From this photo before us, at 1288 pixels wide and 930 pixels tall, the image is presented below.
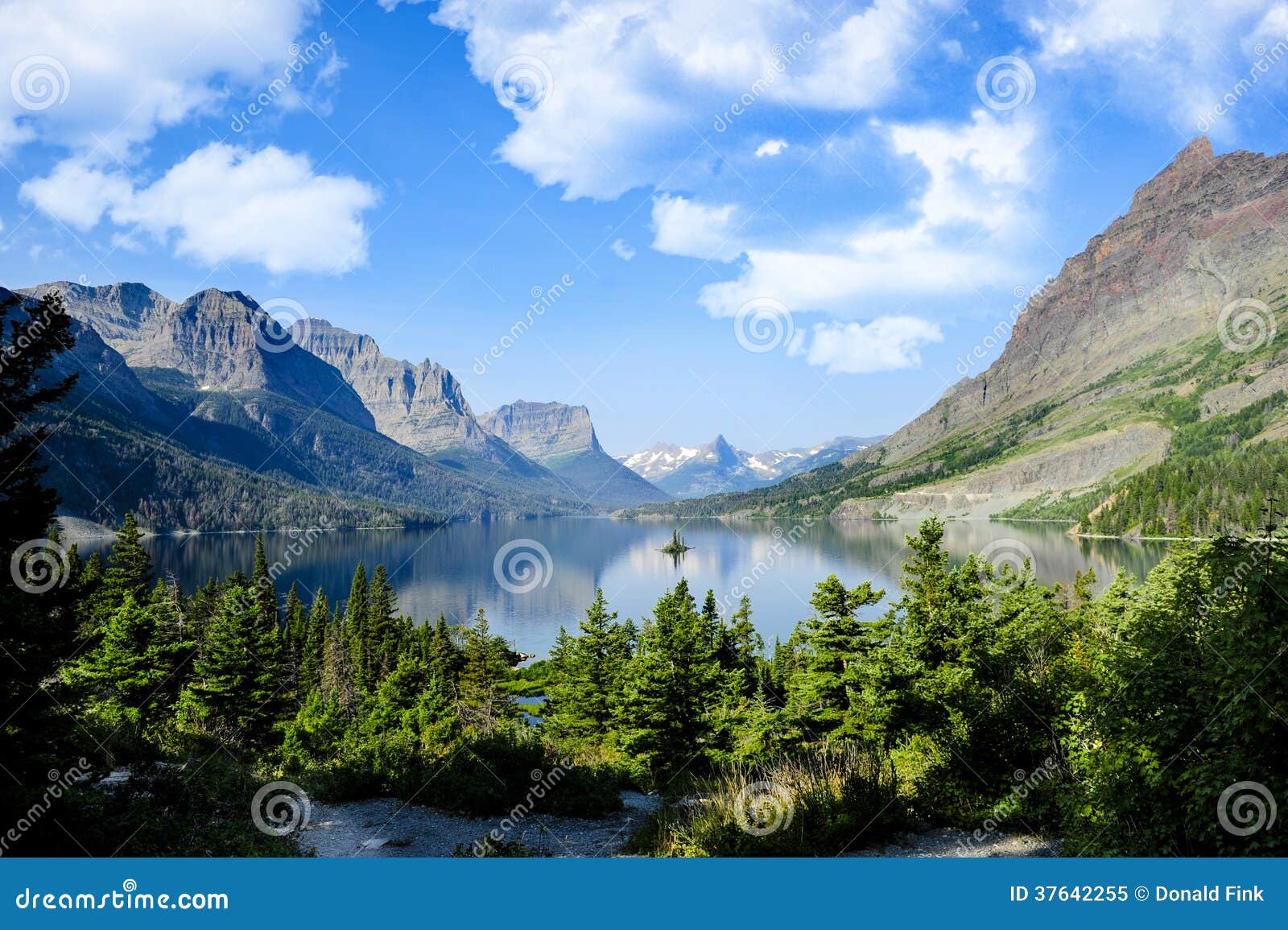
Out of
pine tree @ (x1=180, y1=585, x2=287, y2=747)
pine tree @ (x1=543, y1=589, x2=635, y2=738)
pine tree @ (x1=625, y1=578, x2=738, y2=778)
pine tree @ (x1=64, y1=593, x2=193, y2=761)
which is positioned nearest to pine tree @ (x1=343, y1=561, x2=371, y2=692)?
pine tree @ (x1=180, y1=585, x2=287, y2=747)

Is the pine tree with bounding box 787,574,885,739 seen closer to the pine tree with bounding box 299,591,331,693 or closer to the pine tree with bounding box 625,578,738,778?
the pine tree with bounding box 625,578,738,778

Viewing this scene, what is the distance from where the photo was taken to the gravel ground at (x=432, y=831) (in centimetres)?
1216

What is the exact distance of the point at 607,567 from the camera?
489 ft

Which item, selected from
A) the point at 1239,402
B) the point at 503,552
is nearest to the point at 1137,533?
the point at 1239,402

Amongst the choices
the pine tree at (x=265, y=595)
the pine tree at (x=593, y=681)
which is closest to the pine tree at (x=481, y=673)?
the pine tree at (x=593, y=681)

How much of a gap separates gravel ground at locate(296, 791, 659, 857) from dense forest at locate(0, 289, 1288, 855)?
19.9 inches

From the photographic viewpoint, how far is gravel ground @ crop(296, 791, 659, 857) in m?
12.2

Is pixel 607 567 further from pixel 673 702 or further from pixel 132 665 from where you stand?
pixel 673 702

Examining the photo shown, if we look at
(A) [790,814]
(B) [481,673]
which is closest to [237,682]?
(B) [481,673]

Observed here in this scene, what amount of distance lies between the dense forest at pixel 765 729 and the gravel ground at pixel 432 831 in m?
0.51

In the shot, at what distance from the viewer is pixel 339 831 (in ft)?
45.1

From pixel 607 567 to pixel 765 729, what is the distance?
418 feet

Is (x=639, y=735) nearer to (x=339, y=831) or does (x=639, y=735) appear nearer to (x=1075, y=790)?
(x=339, y=831)

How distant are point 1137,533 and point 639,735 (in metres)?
146
